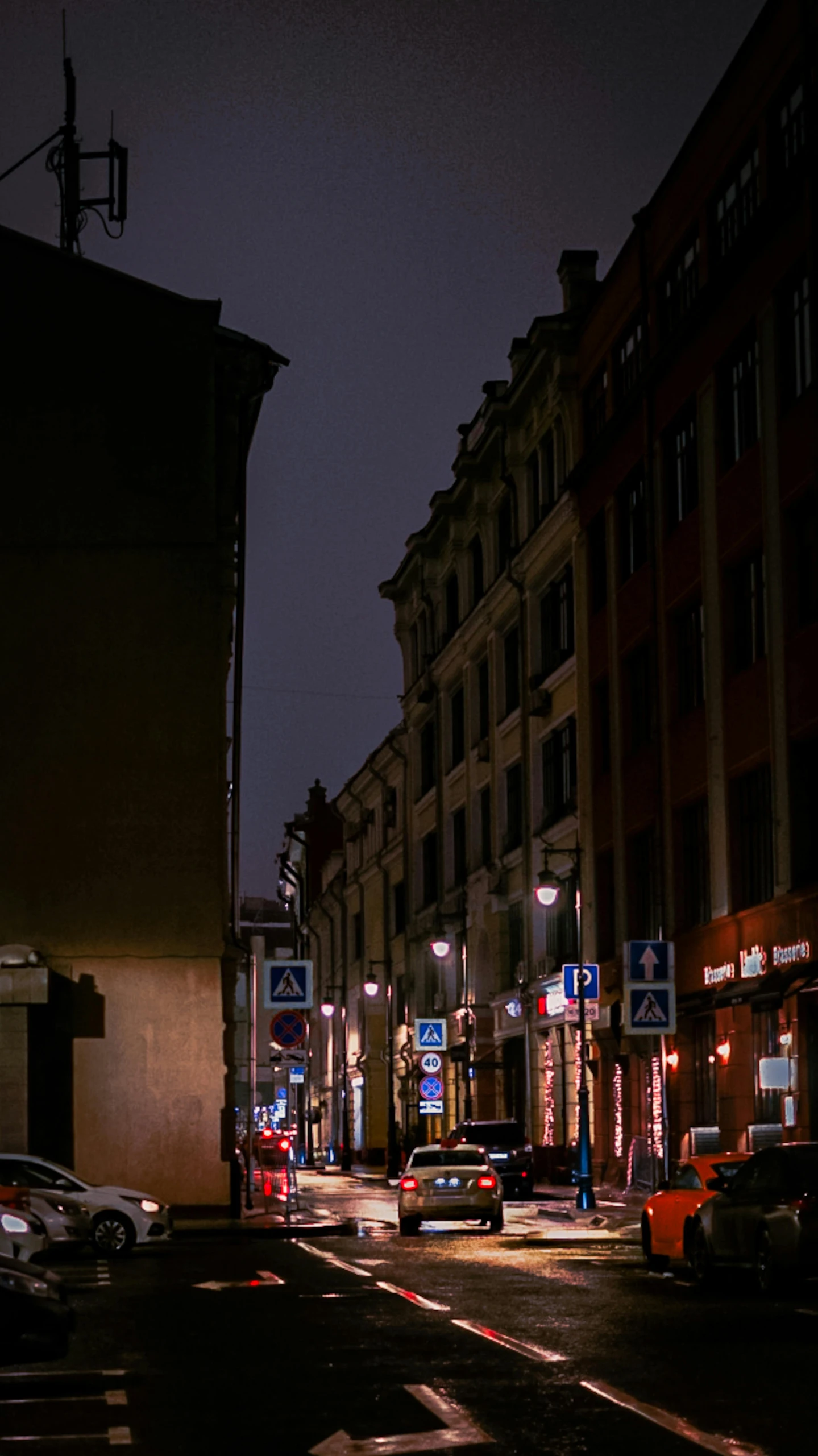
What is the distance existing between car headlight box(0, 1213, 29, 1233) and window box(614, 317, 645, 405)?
1199 inches

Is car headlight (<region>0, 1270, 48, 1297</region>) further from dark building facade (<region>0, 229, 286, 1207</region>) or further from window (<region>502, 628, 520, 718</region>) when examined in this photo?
window (<region>502, 628, 520, 718</region>)

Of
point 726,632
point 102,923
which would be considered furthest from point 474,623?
point 102,923

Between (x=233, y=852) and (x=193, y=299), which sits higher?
(x=193, y=299)

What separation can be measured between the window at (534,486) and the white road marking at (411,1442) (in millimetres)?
47969

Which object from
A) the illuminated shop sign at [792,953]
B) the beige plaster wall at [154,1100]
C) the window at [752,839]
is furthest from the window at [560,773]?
the beige plaster wall at [154,1100]

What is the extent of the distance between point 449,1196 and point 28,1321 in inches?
820

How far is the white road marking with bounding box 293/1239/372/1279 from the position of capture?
77.8 ft

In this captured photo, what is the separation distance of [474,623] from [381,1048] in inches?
1098

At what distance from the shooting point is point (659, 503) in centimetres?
4562

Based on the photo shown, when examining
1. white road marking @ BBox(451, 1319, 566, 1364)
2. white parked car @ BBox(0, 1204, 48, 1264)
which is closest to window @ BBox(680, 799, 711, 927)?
white parked car @ BBox(0, 1204, 48, 1264)

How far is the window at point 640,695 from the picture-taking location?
156ft

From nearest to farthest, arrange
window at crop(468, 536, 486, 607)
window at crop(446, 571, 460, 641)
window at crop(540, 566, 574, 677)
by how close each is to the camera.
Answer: window at crop(540, 566, 574, 677), window at crop(468, 536, 486, 607), window at crop(446, 571, 460, 641)

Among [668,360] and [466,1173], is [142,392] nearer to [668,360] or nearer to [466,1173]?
[668,360]

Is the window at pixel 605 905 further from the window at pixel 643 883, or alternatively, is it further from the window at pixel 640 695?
the window at pixel 640 695
